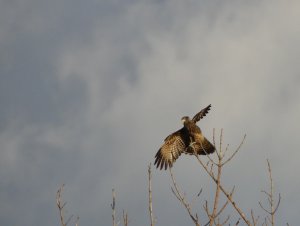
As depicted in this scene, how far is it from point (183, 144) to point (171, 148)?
0.34 meters

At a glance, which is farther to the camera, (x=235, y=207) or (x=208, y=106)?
(x=208, y=106)

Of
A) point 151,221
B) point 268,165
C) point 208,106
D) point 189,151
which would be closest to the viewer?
point 151,221

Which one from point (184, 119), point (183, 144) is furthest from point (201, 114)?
point (183, 144)

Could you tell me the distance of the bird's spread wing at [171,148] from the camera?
Answer: 16344 millimetres

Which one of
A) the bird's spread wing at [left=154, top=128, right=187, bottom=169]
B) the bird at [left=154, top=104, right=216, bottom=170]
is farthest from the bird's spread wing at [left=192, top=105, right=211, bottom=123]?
the bird's spread wing at [left=154, top=128, right=187, bottom=169]

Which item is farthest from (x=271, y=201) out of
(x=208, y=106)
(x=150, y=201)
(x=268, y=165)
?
(x=208, y=106)

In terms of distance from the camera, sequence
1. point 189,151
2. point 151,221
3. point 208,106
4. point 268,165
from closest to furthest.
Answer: point 151,221, point 268,165, point 208,106, point 189,151

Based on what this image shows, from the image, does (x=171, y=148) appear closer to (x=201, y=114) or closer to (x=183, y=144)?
(x=183, y=144)

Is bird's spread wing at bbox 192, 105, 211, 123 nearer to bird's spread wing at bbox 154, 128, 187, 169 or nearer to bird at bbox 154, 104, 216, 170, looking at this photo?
bird at bbox 154, 104, 216, 170

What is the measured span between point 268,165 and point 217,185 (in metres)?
1.04

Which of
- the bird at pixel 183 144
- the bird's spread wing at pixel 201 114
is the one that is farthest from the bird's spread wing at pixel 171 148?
the bird's spread wing at pixel 201 114

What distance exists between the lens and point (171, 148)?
16484 millimetres

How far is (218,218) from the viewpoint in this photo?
6254 millimetres

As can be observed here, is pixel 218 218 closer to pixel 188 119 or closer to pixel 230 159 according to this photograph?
pixel 230 159
